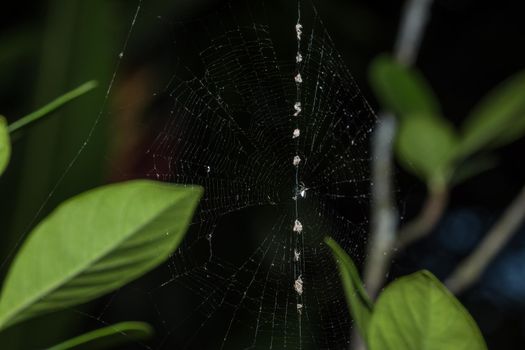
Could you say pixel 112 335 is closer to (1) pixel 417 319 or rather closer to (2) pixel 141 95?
(1) pixel 417 319

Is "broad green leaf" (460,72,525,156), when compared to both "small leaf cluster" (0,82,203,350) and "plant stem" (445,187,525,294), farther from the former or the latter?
"small leaf cluster" (0,82,203,350)

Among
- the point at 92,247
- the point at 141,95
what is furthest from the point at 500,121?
the point at 92,247

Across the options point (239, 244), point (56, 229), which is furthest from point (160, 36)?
point (56, 229)

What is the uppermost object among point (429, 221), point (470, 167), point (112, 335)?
point (470, 167)

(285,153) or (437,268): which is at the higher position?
(285,153)

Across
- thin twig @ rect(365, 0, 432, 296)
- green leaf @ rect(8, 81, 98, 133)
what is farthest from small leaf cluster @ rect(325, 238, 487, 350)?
thin twig @ rect(365, 0, 432, 296)

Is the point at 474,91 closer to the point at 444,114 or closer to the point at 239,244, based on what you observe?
the point at 444,114
